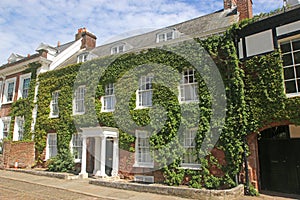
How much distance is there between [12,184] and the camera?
11680mm

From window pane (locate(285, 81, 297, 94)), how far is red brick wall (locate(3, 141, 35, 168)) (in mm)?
16356

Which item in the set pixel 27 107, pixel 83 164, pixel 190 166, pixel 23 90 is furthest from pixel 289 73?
pixel 23 90

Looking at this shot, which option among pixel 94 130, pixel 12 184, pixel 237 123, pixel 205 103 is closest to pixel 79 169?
pixel 94 130

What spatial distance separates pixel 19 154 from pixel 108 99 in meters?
7.79

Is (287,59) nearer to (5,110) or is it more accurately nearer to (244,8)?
(244,8)

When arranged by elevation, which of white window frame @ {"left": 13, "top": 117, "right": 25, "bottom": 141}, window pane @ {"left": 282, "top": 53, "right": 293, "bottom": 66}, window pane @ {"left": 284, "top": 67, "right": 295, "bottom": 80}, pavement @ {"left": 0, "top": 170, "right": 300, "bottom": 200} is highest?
window pane @ {"left": 282, "top": 53, "right": 293, "bottom": 66}

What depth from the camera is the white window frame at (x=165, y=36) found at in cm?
1627

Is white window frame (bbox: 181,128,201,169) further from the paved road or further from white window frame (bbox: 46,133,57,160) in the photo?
white window frame (bbox: 46,133,57,160)

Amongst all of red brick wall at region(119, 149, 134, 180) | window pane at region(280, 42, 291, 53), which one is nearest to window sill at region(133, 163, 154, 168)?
red brick wall at region(119, 149, 134, 180)

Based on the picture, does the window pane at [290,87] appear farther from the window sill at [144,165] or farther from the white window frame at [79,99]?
the white window frame at [79,99]

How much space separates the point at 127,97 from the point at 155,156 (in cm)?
388

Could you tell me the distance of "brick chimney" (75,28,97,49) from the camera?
77.1ft

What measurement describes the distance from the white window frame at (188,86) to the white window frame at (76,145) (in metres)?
7.42

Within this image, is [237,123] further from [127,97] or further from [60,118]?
[60,118]
